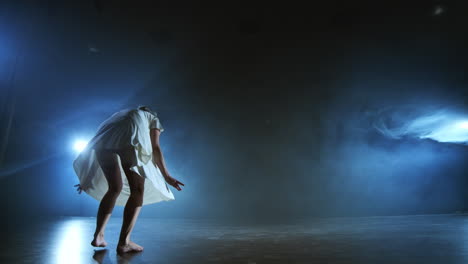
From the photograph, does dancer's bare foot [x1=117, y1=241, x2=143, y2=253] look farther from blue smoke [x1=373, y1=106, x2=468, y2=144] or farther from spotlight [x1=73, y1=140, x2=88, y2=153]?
blue smoke [x1=373, y1=106, x2=468, y2=144]

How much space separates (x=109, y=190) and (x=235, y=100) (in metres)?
4.00

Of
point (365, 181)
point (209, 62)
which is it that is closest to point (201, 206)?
point (209, 62)

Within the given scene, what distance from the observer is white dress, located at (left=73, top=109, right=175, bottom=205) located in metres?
1.82

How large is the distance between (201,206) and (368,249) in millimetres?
3982

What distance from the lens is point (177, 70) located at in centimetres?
554

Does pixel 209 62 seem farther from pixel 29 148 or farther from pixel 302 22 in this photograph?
pixel 29 148

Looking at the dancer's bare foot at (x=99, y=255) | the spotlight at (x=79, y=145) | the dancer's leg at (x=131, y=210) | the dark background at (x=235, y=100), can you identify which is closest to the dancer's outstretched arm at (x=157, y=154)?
the dancer's leg at (x=131, y=210)

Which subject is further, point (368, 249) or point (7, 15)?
point (7, 15)

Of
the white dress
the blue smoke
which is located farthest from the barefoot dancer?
the blue smoke

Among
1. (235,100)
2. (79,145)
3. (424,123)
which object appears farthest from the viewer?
(79,145)

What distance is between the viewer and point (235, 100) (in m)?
5.66

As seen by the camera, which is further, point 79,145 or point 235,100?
point 79,145

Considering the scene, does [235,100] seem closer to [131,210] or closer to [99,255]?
[131,210]

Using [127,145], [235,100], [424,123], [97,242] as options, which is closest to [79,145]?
[235,100]
